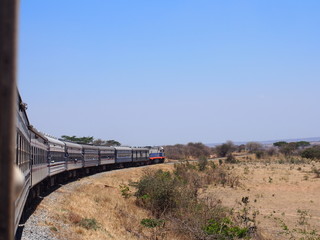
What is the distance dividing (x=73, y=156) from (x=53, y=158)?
8.29m

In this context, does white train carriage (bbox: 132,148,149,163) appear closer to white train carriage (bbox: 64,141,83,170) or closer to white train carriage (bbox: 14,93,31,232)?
white train carriage (bbox: 64,141,83,170)

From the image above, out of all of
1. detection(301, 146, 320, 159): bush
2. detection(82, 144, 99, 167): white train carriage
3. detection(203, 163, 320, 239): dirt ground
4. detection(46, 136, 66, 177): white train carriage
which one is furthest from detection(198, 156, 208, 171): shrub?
detection(301, 146, 320, 159): bush

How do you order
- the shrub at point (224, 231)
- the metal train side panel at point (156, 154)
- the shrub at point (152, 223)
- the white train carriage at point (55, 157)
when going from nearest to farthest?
the shrub at point (224, 231) < the shrub at point (152, 223) < the white train carriage at point (55, 157) < the metal train side panel at point (156, 154)

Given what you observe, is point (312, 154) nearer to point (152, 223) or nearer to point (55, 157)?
point (55, 157)

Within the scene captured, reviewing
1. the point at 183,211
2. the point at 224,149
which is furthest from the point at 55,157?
the point at 224,149

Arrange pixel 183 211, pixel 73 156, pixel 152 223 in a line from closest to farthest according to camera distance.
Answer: pixel 152 223
pixel 183 211
pixel 73 156

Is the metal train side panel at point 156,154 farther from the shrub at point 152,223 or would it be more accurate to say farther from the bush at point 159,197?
the shrub at point 152,223

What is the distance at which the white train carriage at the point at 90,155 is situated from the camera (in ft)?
121

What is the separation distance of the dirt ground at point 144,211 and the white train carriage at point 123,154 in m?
5.34

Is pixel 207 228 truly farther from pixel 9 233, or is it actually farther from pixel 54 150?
pixel 9 233

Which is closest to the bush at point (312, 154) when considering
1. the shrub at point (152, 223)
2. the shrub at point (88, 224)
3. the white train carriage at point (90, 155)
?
the white train carriage at point (90, 155)

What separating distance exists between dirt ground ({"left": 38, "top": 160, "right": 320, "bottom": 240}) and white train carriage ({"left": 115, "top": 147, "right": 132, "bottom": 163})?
534cm

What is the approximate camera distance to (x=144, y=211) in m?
23.6

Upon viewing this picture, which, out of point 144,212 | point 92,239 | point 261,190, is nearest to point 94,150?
point 261,190
